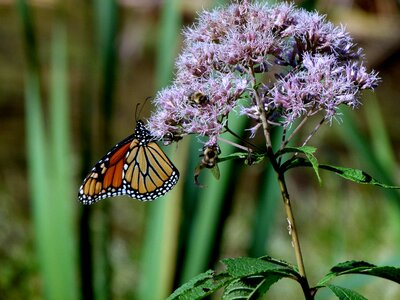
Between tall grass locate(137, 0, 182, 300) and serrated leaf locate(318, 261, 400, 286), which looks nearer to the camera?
serrated leaf locate(318, 261, 400, 286)

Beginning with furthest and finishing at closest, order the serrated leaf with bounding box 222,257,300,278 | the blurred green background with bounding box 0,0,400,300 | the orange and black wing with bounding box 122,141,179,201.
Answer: the blurred green background with bounding box 0,0,400,300 < the orange and black wing with bounding box 122,141,179,201 < the serrated leaf with bounding box 222,257,300,278

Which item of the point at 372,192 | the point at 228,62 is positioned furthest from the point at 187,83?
the point at 372,192

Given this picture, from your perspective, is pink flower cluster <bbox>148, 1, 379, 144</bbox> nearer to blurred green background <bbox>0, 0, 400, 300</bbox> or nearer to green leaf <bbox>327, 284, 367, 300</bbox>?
Answer: green leaf <bbox>327, 284, 367, 300</bbox>

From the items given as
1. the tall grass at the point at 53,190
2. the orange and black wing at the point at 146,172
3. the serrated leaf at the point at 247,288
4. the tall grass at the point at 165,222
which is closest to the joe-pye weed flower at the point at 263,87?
the serrated leaf at the point at 247,288

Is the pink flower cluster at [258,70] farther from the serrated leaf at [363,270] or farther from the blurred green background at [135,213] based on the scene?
the blurred green background at [135,213]

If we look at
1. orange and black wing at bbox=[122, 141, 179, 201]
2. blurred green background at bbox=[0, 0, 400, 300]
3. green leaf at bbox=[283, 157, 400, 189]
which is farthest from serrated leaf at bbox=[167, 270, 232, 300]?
blurred green background at bbox=[0, 0, 400, 300]

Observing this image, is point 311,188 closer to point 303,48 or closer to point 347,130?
point 347,130
